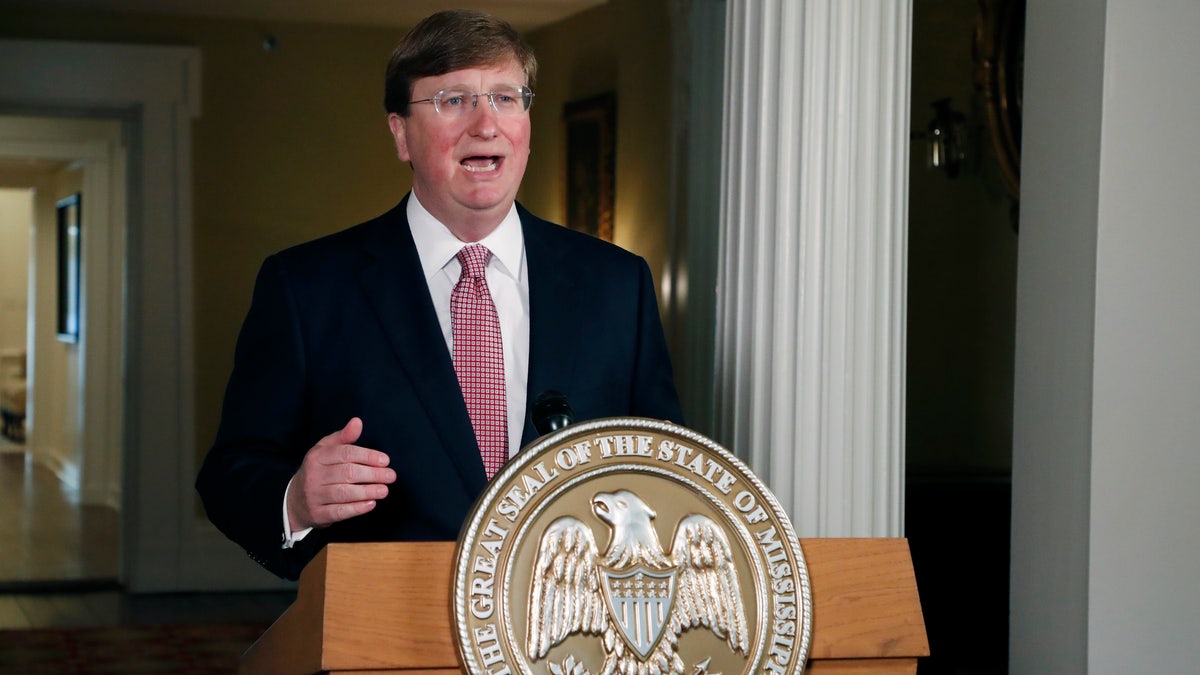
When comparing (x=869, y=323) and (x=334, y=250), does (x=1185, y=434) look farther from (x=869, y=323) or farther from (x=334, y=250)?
(x=334, y=250)

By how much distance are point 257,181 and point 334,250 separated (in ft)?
17.3

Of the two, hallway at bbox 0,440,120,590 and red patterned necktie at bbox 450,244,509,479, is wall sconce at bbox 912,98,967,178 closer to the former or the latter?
red patterned necktie at bbox 450,244,509,479

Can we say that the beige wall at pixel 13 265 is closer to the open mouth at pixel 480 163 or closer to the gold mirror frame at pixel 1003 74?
the gold mirror frame at pixel 1003 74

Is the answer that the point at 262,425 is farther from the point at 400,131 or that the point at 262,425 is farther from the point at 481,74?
the point at 481,74

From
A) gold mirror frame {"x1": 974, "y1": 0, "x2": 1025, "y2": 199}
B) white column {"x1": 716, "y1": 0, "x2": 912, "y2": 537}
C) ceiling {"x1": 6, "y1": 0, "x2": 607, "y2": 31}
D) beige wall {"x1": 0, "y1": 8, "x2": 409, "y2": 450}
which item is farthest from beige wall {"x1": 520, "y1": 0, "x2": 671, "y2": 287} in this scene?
white column {"x1": 716, "y1": 0, "x2": 912, "y2": 537}

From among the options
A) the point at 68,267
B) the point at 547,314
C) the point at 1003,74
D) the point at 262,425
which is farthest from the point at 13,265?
the point at 547,314

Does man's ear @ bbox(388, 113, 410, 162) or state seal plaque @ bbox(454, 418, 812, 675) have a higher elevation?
man's ear @ bbox(388, 113, 410, 162)

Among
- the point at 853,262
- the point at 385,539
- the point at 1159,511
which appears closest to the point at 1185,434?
the point at 1159,511

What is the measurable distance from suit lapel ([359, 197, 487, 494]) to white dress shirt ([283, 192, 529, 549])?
0.03m

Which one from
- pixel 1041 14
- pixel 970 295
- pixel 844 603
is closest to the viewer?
pixel 844 603

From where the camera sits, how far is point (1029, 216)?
2.25 m

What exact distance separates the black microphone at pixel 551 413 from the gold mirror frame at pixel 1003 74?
4.07 meters

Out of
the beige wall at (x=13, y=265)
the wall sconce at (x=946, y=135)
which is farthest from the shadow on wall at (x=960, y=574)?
Result: the beige wall at (x=13, y=265)

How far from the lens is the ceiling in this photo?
6484 millimetres
